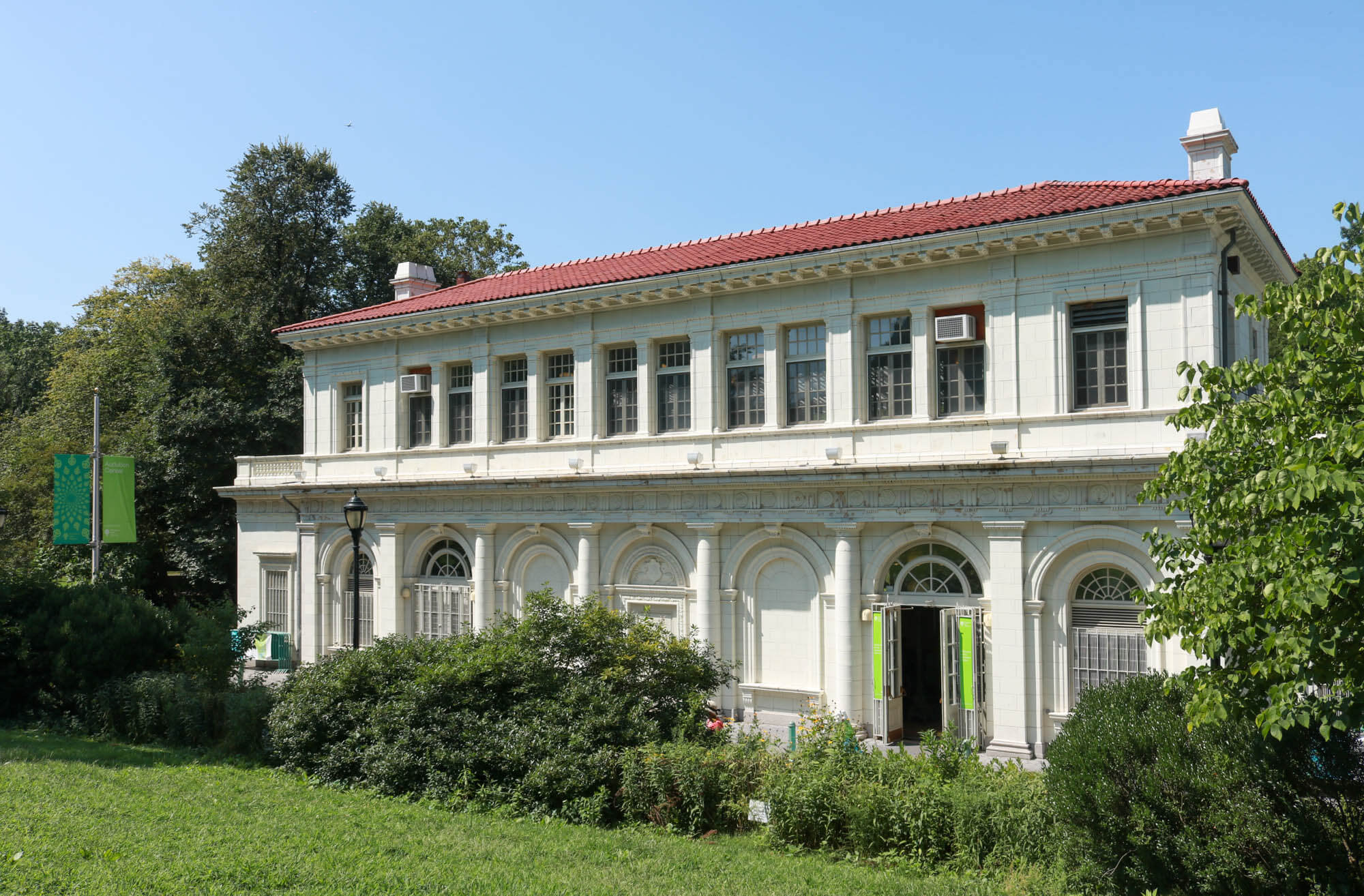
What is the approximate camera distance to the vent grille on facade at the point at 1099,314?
17547 millimetres

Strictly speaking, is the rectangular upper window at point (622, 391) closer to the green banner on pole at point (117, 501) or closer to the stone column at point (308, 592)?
the stone column at point (308, 592)

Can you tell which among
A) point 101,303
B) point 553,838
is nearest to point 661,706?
point 553,838

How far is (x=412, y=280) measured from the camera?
31422 millimetres

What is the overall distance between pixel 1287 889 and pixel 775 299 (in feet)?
46.0

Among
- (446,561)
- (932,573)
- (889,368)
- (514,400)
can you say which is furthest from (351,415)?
(932,573)

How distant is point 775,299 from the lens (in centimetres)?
2075

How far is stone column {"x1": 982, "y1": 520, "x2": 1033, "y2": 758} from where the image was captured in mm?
17609

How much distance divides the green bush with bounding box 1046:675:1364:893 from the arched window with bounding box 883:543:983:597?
28.0 feet

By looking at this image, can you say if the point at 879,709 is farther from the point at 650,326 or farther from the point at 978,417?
the point at 650,326

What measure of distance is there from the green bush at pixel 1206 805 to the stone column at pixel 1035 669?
25.2ft

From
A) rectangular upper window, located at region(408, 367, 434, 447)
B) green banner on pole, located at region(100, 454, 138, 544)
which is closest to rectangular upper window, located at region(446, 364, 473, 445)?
rectangular upper window, located at region(408, 367, 434, 447)

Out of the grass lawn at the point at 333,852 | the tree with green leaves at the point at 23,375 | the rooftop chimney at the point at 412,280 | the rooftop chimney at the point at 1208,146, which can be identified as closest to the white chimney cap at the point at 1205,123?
the rooftop chimney at the point at 1208,146

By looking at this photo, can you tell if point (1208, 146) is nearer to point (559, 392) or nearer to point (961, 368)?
point (961, 368)

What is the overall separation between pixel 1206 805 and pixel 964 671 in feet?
30.0
